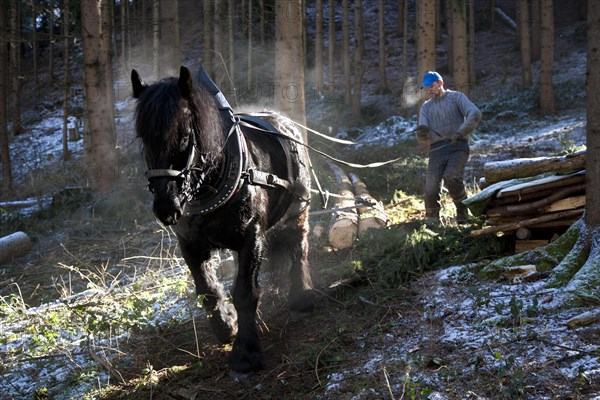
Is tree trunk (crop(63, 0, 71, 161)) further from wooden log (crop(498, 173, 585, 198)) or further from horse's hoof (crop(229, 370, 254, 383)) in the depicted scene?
wooden log (crop(498, 173, 585, 198))

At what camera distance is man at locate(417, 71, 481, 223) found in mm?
6457

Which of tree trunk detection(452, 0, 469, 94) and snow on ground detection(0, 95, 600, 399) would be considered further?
tree trunk detection(452, 0, 469, 94)

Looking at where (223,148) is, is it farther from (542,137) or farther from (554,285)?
(542,137)

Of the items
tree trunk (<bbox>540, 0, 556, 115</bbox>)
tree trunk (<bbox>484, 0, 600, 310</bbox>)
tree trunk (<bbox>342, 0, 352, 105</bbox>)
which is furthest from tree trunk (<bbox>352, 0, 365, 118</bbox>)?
tree trunk (<bbox>484, 0, 600, 310</bbox>)

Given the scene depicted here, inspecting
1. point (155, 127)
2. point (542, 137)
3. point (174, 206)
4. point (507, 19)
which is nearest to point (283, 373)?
point (174, 206)

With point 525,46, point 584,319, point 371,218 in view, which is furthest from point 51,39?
point 525,46

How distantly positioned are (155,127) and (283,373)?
1.95m

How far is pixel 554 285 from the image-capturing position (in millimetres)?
3734

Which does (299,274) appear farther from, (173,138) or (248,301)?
(173,138)

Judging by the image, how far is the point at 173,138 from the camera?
334 centimetres

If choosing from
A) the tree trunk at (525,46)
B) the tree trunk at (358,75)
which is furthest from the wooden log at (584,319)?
the tree trunk at (525,46)

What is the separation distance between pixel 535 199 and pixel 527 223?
35 centimetres

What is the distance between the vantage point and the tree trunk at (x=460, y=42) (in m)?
13.2

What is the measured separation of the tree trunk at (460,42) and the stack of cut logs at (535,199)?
29.9 ft
